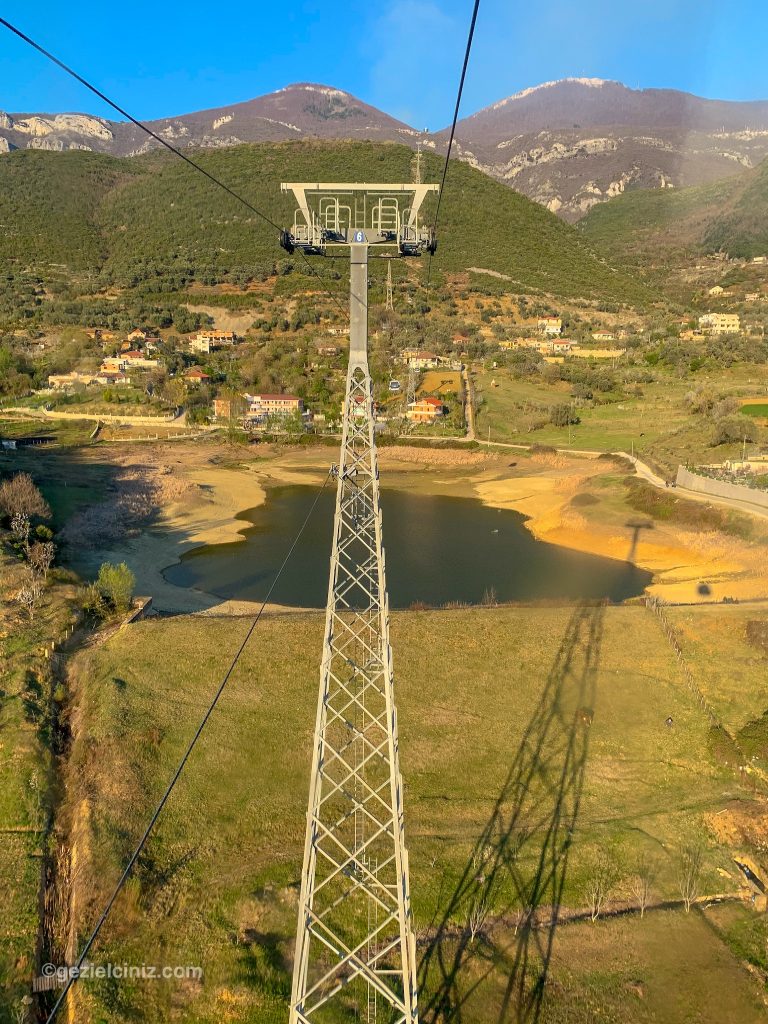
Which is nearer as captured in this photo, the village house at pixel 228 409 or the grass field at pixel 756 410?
the grass field at pixel 756 410

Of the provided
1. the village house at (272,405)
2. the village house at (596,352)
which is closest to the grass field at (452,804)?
the village house at (272,405)

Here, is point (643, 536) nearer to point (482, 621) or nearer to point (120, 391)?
point (482, 621)

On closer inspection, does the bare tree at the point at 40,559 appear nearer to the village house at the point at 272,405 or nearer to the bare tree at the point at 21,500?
the bare tree at the point at 21,500

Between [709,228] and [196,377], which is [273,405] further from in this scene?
[709,228]

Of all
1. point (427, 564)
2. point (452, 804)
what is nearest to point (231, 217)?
point (427, 564)

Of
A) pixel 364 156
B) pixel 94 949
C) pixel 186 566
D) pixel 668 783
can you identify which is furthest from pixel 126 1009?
pixel 364 156

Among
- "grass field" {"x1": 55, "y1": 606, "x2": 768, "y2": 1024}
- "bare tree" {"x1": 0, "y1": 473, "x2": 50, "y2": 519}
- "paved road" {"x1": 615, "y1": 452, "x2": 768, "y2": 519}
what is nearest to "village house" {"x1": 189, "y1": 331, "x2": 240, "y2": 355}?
"bare tree" {"x1": 0, "y1": 473, "x2": 50, "y2": 519}

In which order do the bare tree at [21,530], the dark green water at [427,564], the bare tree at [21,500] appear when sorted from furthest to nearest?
the bare tree at [21,500]
the dark green water at [427,564]
the bare tree at [21,530]
